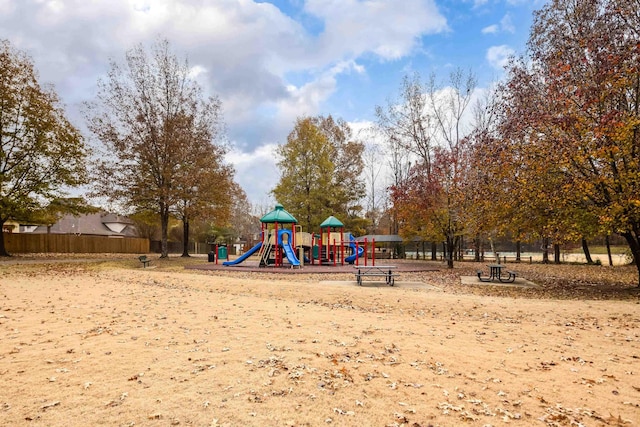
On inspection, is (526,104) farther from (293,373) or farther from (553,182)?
(293,373)

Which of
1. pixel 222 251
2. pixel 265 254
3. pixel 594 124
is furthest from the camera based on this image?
pixel 222 251

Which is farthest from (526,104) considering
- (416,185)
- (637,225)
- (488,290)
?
(416,185)

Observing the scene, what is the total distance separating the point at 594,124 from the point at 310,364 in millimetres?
12973

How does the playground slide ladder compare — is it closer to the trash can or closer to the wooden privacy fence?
the trash can

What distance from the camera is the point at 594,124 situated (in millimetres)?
13141

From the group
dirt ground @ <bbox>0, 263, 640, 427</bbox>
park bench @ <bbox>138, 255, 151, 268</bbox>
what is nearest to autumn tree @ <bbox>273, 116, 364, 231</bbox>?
park bench @ <bbox>138, 255, 151, 268</bbox>

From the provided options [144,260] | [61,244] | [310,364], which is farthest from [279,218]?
[61,244]

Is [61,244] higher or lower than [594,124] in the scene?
lower

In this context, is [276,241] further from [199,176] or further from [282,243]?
[199,176]

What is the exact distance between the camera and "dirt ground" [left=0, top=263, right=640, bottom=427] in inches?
150

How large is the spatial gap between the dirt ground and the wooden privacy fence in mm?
26412

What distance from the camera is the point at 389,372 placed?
4879mm

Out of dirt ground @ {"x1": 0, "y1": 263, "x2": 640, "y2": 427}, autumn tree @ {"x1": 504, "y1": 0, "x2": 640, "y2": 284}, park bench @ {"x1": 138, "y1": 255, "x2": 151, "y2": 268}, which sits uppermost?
autumn tree @ {"x1": 504, "y1": 0, "x2": 640, "y2": 284}

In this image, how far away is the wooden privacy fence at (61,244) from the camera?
30903 mm
